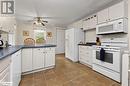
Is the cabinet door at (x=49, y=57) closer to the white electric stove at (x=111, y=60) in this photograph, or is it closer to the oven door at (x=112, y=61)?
the white electric stove at (x=111, y=60)

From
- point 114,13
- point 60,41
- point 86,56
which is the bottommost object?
point 86,56

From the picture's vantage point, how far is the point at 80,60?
5551 mm

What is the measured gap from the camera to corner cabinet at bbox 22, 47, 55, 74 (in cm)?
353

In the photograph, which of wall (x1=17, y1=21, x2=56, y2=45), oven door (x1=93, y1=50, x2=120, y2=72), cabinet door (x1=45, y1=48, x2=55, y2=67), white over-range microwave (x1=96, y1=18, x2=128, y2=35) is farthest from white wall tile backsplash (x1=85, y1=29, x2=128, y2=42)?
wall (x1=17, y1=21, x2=56, y2=45)

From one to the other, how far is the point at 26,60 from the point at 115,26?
9.61 feet

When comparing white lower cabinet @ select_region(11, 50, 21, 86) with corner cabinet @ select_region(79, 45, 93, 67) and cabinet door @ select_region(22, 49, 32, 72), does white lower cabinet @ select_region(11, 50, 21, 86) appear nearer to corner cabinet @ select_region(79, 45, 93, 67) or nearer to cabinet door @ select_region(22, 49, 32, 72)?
cabinet door @ select_region(22, 49, 32, 72)

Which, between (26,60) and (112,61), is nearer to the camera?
(112,61)

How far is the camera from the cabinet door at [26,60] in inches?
137

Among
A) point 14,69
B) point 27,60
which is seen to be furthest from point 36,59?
point 14,69

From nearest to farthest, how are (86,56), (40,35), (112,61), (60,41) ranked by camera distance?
1. (112,61)
2. (86,56)
3. (40,35)
4. (60,41)

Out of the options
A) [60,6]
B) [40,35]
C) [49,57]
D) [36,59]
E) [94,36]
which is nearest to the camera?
[36,59]

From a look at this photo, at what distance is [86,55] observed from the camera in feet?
16.1

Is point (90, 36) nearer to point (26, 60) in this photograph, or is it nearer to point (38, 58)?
point (38, 58)

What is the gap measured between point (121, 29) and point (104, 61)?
1.06 metres
